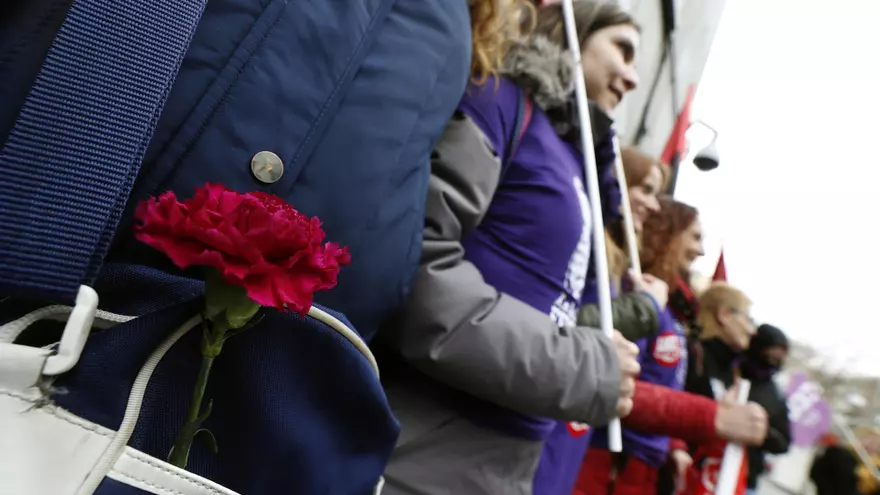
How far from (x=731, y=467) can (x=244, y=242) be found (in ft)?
5.47

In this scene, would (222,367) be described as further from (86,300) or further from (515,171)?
(515,171)

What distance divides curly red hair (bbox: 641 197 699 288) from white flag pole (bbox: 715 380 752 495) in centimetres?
52

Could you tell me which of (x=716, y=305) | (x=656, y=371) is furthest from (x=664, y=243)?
(x=656, y=371)

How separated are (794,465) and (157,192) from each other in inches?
159

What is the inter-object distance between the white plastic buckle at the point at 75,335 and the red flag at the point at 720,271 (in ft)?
9.27

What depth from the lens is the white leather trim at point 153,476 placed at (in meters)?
0.31

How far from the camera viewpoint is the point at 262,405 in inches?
14.8

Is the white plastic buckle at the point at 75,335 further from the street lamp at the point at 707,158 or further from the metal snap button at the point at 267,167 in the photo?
the street lamp at the point at 707,158

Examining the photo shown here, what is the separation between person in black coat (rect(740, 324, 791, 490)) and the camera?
211 cm

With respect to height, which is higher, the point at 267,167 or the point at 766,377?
the point at 267,167

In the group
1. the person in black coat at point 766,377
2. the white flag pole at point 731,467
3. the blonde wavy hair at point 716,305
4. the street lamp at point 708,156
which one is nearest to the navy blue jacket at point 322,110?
the white flag pole at point 731,467

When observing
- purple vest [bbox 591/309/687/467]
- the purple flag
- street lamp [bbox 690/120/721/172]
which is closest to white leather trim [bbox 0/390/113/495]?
purple vest [bbox 591/309/687/467]

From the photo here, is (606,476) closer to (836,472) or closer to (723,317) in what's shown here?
(723,317)

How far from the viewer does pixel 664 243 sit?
215cm
